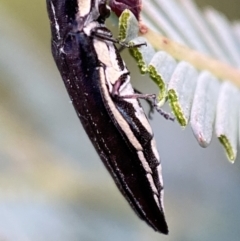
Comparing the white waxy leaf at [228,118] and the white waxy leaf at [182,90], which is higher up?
the white waxy leaf at [182,90]

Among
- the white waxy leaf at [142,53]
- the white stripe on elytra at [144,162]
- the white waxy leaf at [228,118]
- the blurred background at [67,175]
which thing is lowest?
the blurred background at [67,175]

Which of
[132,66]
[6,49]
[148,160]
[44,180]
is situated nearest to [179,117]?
[148,160]

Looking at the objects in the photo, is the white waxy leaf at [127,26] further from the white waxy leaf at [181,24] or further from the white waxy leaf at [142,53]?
the white waxy leaf at [181,24]

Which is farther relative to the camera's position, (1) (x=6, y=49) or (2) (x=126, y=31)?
(1) (x=6, y=49)

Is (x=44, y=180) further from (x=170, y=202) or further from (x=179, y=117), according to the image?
(x=179, y=117)

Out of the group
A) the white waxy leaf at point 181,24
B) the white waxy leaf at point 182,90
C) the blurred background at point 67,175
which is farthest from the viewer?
the blurred background at point 67,175

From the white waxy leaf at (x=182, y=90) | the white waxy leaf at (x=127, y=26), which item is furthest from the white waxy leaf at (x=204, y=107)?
the white waxy leaf at (x=127, y=26)
